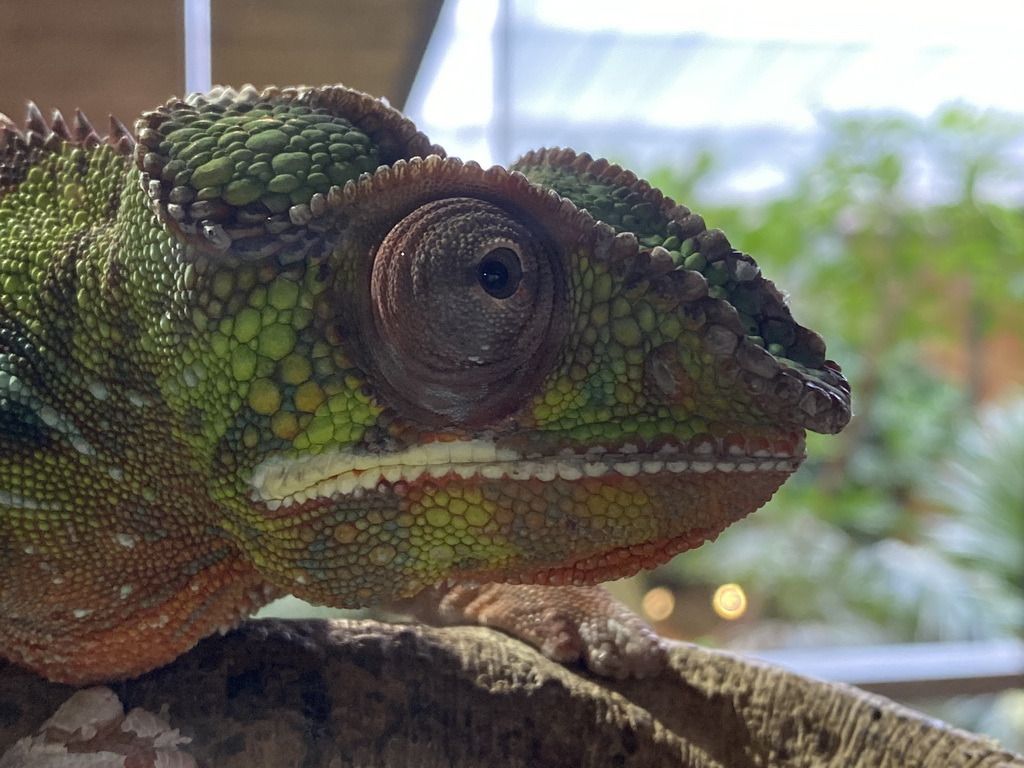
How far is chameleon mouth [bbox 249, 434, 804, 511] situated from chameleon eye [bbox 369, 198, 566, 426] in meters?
0.03

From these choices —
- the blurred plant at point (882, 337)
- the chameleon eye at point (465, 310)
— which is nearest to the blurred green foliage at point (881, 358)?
the blurred plant at point (882, 337)

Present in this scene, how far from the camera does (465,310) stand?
0.64 m

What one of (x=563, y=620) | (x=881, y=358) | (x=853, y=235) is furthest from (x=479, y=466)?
(x=881, y=358)

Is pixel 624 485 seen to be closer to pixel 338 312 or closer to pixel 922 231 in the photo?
pixel 338 312

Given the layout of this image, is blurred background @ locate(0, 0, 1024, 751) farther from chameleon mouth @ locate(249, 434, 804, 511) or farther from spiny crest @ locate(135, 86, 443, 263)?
chameleon mouth @ locate(249, 434, 804, 511)

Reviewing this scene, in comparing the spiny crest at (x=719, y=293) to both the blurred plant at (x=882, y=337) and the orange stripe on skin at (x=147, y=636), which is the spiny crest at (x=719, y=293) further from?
the blurred plant at (x=882, y=337)

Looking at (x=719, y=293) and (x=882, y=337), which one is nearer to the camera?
(x=719, y=293)

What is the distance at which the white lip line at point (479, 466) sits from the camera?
69cm

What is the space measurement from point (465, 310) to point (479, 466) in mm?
128

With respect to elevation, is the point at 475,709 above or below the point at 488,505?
below

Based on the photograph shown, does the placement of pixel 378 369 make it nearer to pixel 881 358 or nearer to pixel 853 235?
pixel 853 235

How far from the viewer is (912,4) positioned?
9.56ft

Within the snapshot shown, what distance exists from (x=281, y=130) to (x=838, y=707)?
902 mm

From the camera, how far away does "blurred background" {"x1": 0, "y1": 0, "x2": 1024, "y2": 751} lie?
87.3 inches
